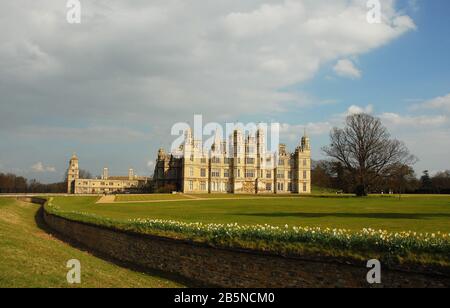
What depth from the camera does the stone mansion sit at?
281 ft

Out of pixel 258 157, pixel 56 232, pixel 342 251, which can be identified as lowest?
pixel 56 232

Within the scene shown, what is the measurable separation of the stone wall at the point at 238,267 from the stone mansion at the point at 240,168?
6616 centimetres

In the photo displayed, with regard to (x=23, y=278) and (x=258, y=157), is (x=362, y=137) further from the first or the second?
(x=23, y=278)

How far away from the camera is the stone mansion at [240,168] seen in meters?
85.8

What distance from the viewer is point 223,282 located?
42.7 ft

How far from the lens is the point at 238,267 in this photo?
12742mm

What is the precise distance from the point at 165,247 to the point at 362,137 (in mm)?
50211

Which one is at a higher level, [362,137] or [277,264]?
[362,137]

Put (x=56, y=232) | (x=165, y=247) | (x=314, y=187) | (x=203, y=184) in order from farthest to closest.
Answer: (x=314, y=187)
(x=203, y=184)
(x=56, y=232)
(x=165, y=247)

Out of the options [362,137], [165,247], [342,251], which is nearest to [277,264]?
[342,251]

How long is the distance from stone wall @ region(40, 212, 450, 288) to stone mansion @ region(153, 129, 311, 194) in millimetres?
66161
